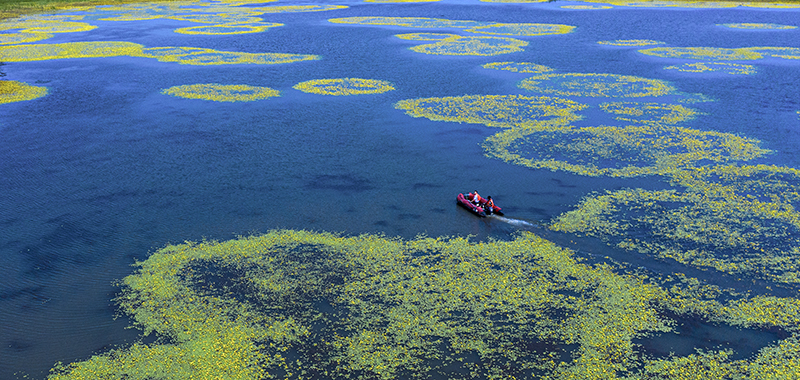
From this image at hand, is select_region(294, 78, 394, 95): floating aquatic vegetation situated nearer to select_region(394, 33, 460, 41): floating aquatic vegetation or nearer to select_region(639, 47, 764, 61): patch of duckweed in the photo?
select_region(394, 33, 460, 41): floating aquatic vegetation

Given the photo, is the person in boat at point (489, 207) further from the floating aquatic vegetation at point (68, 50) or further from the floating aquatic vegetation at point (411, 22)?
the floating aquatic vegetation at point (411, 22)

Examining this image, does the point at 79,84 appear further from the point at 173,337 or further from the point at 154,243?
the point at 173,337

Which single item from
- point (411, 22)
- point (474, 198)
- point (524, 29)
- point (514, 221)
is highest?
point (411, 22)

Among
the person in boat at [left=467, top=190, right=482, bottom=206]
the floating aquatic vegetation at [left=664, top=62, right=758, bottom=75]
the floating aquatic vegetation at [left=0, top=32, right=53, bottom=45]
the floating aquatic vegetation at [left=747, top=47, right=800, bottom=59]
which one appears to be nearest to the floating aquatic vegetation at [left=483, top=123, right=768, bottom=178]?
the person in boat at [left=467, top=190, right=482, bottom=206]

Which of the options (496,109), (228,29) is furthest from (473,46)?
(228,29)

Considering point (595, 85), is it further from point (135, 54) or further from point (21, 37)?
point (21, 37)
